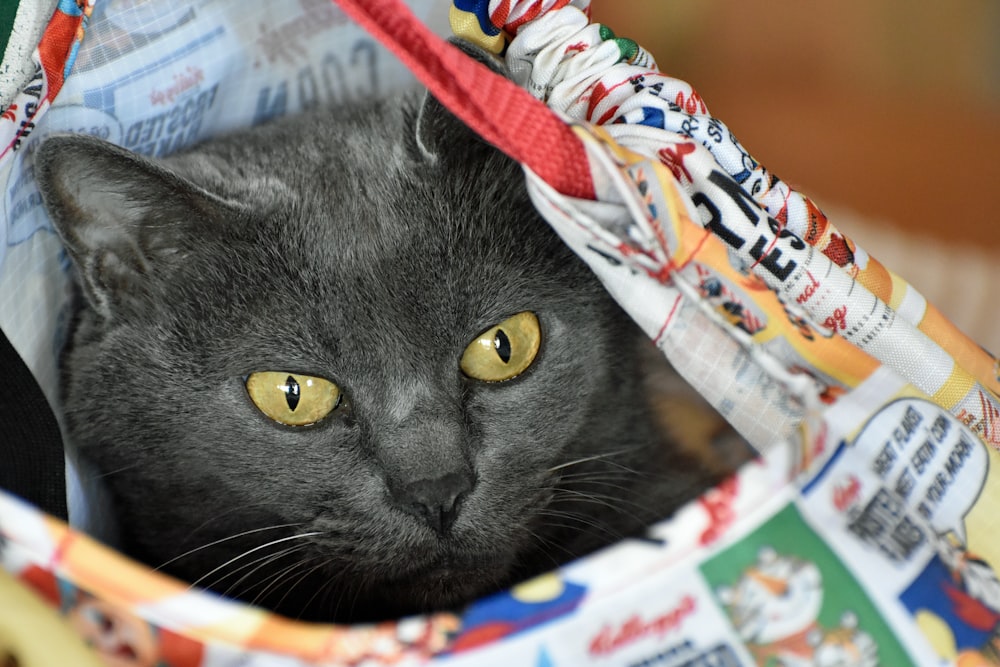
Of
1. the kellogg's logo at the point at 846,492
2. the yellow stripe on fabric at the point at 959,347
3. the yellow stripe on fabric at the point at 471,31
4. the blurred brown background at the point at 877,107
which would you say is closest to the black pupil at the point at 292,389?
the yellow stripe on fabric at the point at 471,31

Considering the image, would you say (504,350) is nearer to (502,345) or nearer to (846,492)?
(502,345)

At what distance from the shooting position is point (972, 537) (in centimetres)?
79

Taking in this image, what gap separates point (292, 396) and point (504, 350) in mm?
235

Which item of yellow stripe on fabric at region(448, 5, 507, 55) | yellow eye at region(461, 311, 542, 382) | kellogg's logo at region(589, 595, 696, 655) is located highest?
yellow stripe on fabric at region(448, 5, 507, 55)

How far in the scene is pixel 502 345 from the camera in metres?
1.05

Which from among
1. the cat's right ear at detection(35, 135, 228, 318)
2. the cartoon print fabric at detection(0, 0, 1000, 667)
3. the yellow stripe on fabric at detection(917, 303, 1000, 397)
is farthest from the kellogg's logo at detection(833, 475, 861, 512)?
the cat's right ear at detection(35, 135, 228, 318)

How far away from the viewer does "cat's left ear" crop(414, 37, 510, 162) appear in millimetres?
986

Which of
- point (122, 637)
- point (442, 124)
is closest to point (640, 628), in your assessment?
point (122, 637)

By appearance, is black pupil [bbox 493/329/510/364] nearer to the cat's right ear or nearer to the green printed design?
the cat's right ear

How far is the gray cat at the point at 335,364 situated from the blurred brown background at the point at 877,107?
76cm

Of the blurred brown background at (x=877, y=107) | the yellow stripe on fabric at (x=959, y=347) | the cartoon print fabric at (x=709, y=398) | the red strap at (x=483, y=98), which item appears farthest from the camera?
the blurred brown background at (x=877, y=107)

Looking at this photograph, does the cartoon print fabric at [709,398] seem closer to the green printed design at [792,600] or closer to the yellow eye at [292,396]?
the green printed design at [792,600]

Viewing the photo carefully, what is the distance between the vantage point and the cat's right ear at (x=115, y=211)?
94 centimetres

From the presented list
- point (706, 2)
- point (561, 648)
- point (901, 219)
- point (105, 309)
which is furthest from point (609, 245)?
point (901, 219)
